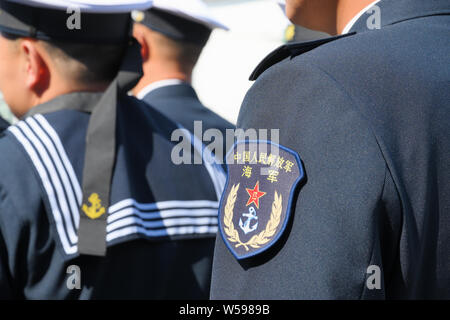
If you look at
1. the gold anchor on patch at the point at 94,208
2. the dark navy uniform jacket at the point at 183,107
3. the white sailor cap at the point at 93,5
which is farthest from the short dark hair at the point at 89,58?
the dark navy uniform jacket at the point at 183,107

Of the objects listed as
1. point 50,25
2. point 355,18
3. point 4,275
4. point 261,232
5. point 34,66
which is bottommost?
point 4,275

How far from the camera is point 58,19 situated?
7.30 ft

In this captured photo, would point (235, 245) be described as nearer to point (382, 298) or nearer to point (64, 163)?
point (382, 298)

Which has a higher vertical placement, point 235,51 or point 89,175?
point 235,51

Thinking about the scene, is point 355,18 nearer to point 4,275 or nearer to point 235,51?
point 4,275

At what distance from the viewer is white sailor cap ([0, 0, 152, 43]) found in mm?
2201

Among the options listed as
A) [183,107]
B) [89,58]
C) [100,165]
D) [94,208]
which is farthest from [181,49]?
[94,208]

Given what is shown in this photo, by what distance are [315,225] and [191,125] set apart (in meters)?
2.11

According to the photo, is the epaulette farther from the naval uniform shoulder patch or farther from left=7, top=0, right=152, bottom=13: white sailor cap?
left=7, top=0, right=152, bottom=13: white sailor cap

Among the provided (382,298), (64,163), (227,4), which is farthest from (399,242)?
(227,4)

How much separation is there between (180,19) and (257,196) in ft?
8.31

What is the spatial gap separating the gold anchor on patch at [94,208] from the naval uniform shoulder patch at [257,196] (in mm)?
981

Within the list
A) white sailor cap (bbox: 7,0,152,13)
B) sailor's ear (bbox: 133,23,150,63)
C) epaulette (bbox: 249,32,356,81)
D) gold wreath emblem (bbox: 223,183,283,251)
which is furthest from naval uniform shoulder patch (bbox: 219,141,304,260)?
sailor's ear (bbox: 133,23,150,63)

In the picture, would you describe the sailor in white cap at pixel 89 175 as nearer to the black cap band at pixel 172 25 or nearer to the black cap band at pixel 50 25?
the black cap band at pixel 50 25
